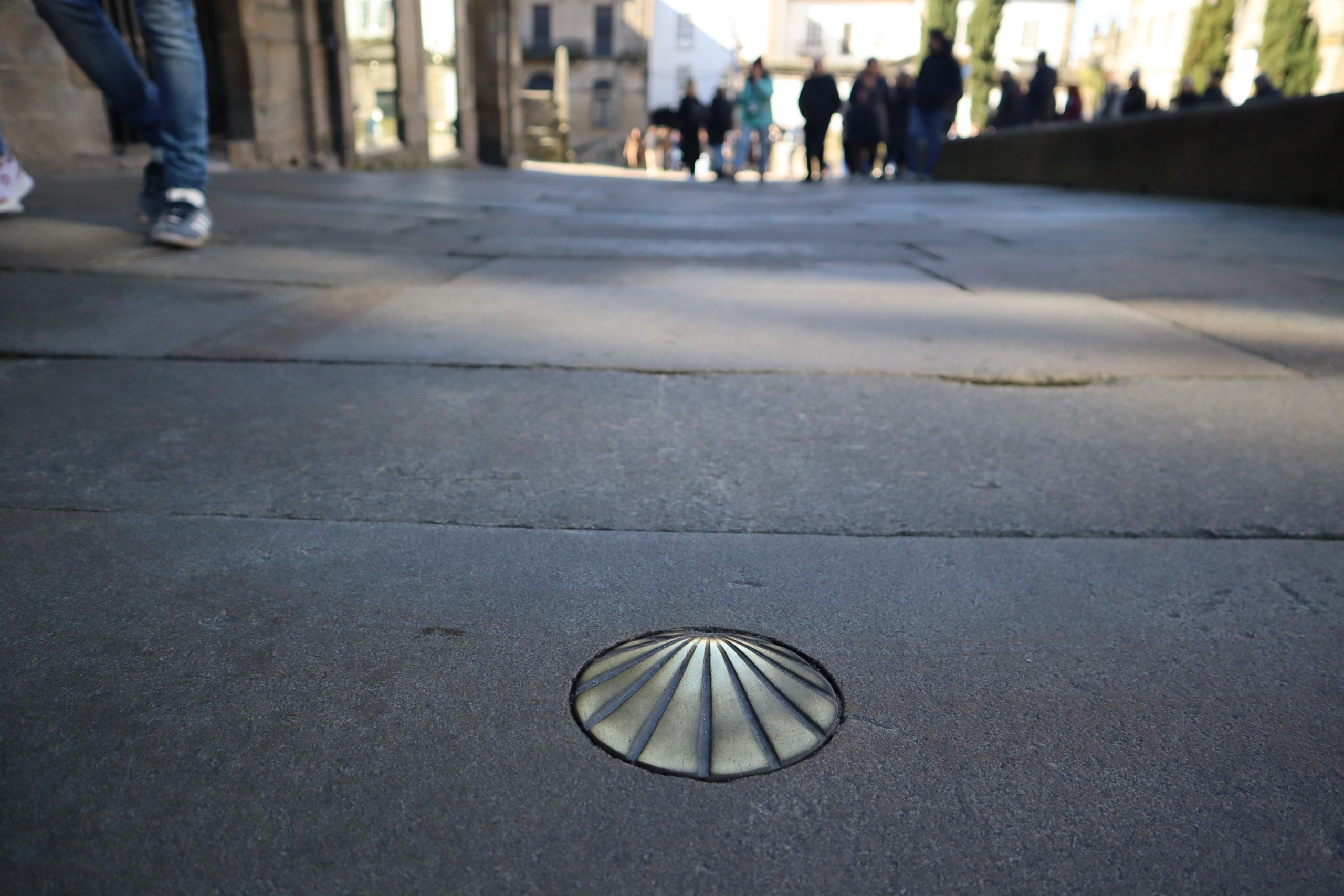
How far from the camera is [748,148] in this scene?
1419 cm

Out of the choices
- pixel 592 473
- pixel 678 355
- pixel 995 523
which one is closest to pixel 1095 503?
pixel 995 523

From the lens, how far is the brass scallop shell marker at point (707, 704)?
78 centimetres

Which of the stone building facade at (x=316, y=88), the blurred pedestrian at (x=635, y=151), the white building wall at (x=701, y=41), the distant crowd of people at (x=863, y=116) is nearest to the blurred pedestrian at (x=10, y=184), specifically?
the stone building facade at (x=316, y=88)

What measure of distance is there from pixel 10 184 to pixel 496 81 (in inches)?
512

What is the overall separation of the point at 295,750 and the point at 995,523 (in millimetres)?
955

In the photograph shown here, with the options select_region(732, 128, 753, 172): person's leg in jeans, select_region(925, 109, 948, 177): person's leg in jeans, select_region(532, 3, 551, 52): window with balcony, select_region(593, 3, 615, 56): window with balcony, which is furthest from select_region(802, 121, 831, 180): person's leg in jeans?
select_region(532, 3, 551, 52): window with balcony

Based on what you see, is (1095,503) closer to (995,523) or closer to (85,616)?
(995,523)

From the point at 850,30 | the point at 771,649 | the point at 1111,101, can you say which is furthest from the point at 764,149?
the point at 850,30

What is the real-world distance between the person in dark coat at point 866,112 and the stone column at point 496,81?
6.02 metres

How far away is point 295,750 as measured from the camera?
0.77 meters

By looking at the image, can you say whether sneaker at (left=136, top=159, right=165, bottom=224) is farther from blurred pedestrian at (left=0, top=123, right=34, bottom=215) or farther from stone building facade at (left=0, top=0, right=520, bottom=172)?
stone building facade at (left=0, top=0, right=520, bottom=172)

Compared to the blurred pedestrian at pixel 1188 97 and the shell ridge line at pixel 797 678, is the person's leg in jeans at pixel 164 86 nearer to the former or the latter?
the shell ridge line at pixel 797 678

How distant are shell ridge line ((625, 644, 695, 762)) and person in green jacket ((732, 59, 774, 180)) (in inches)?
485

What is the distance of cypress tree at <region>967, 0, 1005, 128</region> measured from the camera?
3144cm
